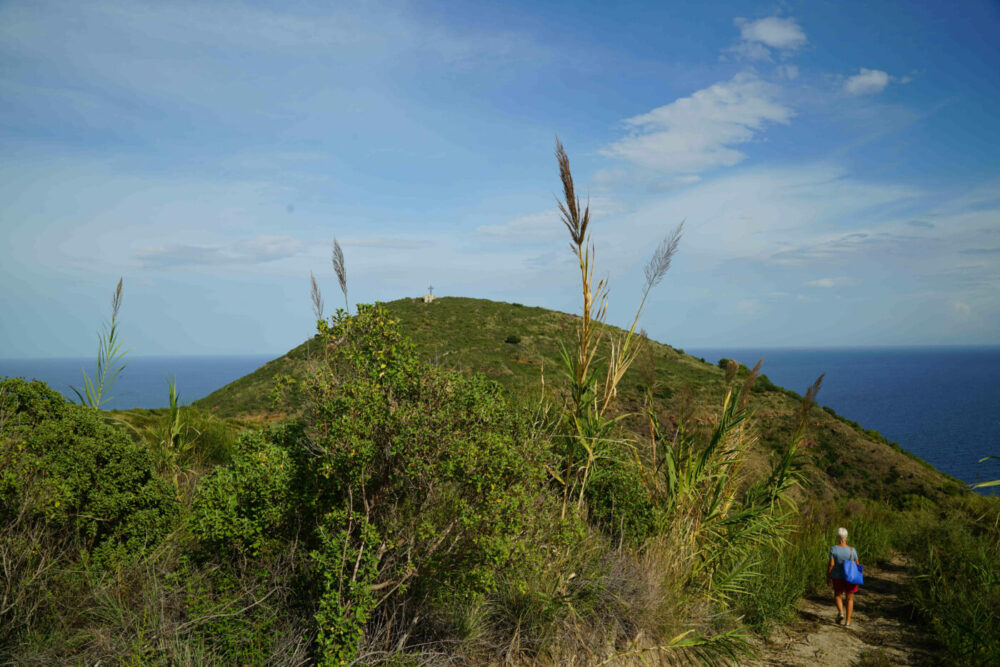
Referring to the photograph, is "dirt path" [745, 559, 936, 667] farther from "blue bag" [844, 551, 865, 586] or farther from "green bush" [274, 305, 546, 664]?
"green bush" [274, 305, 546, 664]

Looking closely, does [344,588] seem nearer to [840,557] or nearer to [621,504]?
[621,504]

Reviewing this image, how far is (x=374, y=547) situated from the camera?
308cm

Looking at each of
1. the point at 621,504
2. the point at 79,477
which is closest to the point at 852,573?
the point at 621,504

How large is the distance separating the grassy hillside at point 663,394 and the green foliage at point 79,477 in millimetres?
4763

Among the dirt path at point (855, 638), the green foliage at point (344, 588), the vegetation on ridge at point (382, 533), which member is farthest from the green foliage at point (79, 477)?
the dirt path at point (855, 638)

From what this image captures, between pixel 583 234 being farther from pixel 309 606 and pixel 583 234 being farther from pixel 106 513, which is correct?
pixel 106 513

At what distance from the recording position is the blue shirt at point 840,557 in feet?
19.8

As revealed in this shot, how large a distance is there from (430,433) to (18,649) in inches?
98.4

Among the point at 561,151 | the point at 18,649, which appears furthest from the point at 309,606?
the point at 561,151

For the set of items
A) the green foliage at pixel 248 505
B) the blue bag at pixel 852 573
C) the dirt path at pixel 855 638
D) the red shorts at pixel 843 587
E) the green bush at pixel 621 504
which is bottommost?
the dirt path at pixel 855 638

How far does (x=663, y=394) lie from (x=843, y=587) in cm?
1538

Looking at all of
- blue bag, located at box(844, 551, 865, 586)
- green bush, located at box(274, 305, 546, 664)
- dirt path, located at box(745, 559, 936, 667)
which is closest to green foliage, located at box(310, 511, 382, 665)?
green bush, located at box(274, 305, 546, 664)

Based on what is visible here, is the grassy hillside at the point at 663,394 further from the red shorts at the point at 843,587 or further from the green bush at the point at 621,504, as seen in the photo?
the red shorts at the point at 843,587

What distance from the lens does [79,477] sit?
12.1 feet
